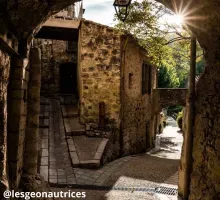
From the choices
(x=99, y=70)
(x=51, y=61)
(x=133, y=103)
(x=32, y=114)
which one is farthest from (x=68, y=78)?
(x=32, y=114)

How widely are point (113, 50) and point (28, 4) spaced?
22.0ft

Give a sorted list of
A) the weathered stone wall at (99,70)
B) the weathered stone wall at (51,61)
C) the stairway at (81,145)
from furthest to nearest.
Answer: the weathered stone wall at (51,61), the weathered stone wall at (99,70), the stairway at (81,145)

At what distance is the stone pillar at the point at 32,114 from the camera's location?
4586mm

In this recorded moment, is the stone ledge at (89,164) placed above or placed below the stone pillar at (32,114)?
below

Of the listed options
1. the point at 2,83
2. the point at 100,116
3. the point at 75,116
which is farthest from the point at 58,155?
the point at 2,83

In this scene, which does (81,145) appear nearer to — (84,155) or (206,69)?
(84,155)

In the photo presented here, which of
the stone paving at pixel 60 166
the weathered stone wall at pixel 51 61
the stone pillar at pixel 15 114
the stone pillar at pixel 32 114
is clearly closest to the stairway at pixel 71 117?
the stone paving at pixel 60 166

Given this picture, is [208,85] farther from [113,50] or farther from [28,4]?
[113,50]

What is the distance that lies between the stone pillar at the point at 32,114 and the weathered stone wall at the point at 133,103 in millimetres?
5418

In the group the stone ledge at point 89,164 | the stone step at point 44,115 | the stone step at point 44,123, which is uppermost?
the stone step at point 44,115

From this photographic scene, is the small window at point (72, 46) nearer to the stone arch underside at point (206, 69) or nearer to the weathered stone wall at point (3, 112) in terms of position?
the stone arch underside at point (206, 69)

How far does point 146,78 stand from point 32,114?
31.3 feet

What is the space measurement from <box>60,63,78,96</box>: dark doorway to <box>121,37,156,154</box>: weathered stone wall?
18.9 ft

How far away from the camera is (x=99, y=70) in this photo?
965cm
